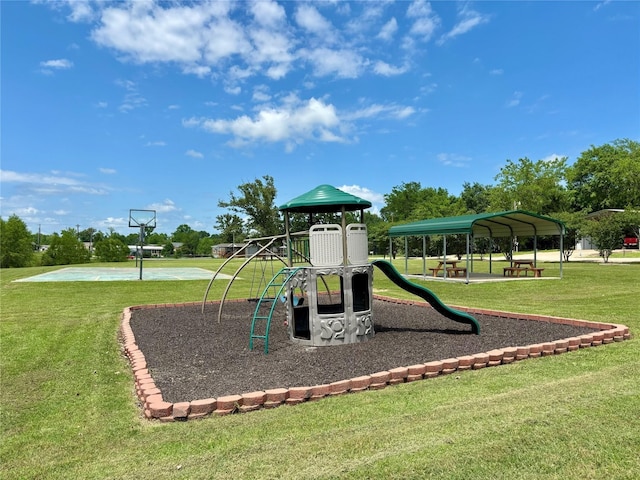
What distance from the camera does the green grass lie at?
3016 millimetres

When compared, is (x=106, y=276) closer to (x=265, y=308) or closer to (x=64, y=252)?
(x=265, y=308)

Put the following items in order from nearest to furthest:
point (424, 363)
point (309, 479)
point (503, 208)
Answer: point (309, 479), point (424, 363), point (503, 208)

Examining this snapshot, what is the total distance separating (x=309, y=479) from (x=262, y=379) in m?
2.37

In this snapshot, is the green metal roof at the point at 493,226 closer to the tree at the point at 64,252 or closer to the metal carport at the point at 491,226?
the metal carport at the point at 491,226

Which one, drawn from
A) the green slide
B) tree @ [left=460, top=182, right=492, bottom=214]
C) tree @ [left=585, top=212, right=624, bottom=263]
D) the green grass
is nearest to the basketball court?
the green grass

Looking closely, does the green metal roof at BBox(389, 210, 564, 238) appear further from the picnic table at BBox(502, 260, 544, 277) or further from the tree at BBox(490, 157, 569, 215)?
the tree at BBox(490, 157, 569, 215)

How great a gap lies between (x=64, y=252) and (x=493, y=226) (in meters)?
41.3

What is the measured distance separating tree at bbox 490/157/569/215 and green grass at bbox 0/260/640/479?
38.2 m

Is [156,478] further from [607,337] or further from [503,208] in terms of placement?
[503,208]

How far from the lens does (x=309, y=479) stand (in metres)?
2.86

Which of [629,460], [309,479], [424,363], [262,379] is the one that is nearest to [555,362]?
[424,363]

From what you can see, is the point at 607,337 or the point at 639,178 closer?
the point at 607,337

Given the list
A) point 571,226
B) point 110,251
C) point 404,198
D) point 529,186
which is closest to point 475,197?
point 404,198

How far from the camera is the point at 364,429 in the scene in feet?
12.0
